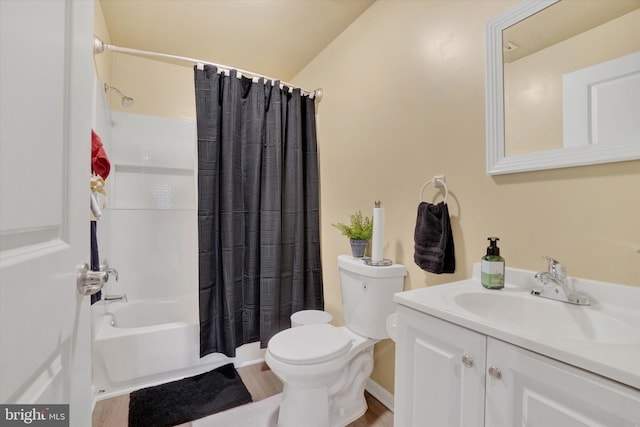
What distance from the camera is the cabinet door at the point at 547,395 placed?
1.73 feet

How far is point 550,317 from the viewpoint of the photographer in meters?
0.89

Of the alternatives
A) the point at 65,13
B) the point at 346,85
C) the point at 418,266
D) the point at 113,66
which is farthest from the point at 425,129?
the point at 113,66

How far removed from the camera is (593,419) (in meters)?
0.55

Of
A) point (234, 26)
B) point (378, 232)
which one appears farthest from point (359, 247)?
point (234, 26)

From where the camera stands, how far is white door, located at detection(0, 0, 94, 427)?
38 cm

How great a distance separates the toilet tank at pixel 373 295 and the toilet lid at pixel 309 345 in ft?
0.39

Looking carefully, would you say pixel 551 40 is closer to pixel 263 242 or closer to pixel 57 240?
pixel 57 240

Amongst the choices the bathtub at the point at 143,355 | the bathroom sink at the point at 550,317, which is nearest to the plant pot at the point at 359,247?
the bathroom sink at the point at 550,317

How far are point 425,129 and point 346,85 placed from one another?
83 centimetres

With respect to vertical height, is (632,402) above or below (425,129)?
below

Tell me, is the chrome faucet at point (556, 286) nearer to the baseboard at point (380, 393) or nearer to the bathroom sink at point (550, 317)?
the bathroom sink at point (550, 317)

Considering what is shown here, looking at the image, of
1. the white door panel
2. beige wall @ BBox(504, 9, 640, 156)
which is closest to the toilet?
beige wall @ BBox(504, 9, 640, 156)

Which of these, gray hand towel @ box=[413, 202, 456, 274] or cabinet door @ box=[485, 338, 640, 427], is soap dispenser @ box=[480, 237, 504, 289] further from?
cabinet door @ box=[485, 338, 640, 427]

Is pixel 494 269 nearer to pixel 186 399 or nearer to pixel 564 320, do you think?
pixel 564 320
